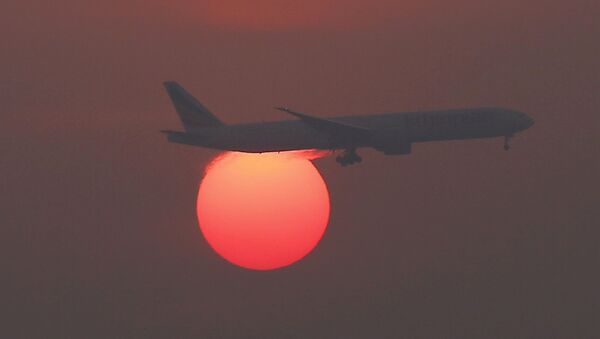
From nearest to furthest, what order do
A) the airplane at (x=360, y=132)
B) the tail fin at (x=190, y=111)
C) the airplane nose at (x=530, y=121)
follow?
the airplane at (x=360, y=132)
the airplane nose at (x=530, y=121)
the tail fin at (x=190, y=111)

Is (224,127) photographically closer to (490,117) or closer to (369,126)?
(369,126)

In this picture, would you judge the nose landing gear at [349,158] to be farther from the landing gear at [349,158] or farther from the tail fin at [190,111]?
the tail fin at [190,111]

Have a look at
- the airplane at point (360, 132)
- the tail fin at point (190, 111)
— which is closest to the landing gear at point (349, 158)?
the airplane at point (360, 132)

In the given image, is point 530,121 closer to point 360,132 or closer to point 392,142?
point 392,142

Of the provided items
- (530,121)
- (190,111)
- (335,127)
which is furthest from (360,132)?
(190,111)

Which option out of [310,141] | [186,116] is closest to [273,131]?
[310,141]

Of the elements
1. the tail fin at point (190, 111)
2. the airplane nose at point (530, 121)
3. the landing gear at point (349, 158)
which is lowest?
the landing gear at point (349, 158)

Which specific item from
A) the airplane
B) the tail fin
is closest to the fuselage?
the airplane
